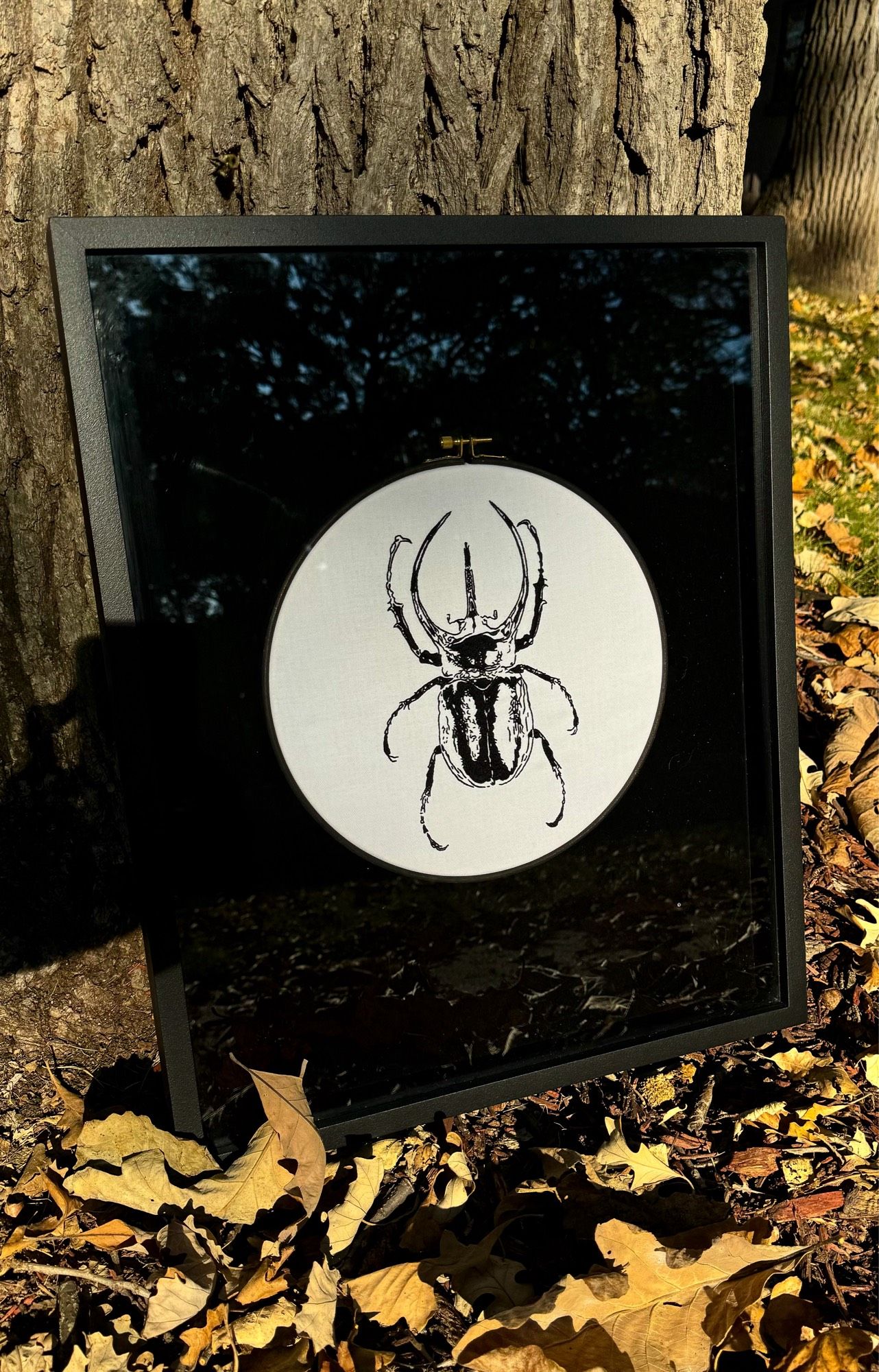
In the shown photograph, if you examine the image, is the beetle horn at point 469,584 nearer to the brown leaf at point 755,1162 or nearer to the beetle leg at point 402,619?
the beetle leg at point 402,619

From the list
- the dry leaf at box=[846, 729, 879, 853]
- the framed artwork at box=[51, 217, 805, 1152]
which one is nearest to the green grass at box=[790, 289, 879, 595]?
the dry leaf at box=[846, 729, 879, 853]

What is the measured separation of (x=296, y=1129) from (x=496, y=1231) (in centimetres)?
36

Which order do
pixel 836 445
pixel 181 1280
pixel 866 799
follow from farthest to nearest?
pixel 836 445, pixel 866 799, pixel 181 1280

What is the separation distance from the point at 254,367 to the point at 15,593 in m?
0.65

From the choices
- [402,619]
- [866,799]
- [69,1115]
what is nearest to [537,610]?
[402,619]

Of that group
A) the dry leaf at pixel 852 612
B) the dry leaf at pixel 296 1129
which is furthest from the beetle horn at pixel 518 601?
the dry leaf at pixel 852 612

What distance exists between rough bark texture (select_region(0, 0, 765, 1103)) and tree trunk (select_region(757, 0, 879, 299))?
495 cm

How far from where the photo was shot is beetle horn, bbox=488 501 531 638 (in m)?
1.70

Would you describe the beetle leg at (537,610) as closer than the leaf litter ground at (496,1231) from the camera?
No

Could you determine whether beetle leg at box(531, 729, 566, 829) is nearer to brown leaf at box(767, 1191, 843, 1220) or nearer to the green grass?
brown leaf at box(767, 1191, 843, 1220)

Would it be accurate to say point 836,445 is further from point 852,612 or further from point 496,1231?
point 496,1231

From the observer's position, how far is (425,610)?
166 centimetres

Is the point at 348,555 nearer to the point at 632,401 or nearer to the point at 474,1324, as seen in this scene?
the point at 632,401

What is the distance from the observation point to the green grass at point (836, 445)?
3.23 m
